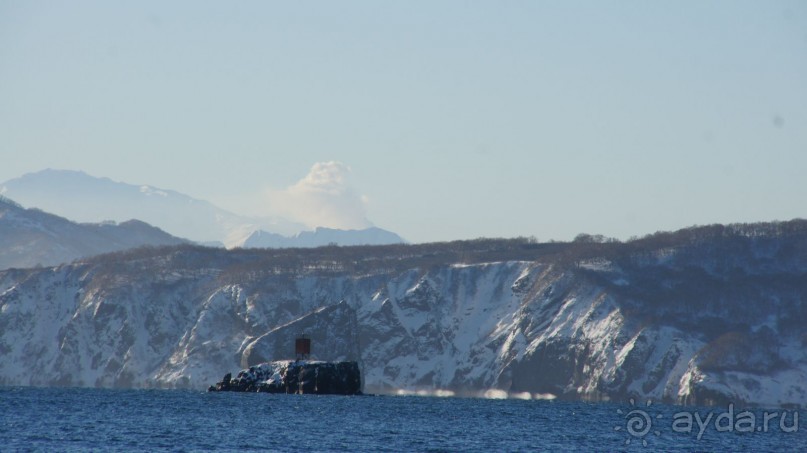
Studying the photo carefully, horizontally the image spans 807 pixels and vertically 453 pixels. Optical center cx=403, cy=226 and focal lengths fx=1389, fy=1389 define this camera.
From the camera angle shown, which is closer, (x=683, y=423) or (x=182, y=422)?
(x=182, y=422)

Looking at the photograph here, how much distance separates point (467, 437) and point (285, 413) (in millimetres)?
33383

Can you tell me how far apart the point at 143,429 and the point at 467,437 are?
103 feet

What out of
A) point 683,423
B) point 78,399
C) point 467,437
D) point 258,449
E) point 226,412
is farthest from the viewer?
point 78,399

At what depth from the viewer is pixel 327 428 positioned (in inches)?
5541

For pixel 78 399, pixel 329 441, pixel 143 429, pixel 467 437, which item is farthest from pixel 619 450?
pixel 78 399

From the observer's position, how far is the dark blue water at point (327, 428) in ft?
396

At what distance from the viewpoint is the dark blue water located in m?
121

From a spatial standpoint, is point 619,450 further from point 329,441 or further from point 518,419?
point 518,419

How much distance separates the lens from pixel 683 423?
178125 millimetres

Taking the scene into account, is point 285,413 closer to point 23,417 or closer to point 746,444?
point 23,417

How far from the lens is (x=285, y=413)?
163m

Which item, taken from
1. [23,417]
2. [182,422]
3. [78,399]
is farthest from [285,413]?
[78,399]

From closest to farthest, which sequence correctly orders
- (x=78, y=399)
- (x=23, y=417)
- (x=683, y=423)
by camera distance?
(x=23, y=417) → (x=683, y=423) → (x=78, y=399)

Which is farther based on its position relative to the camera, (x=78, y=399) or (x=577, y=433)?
(x=78, y=399)
